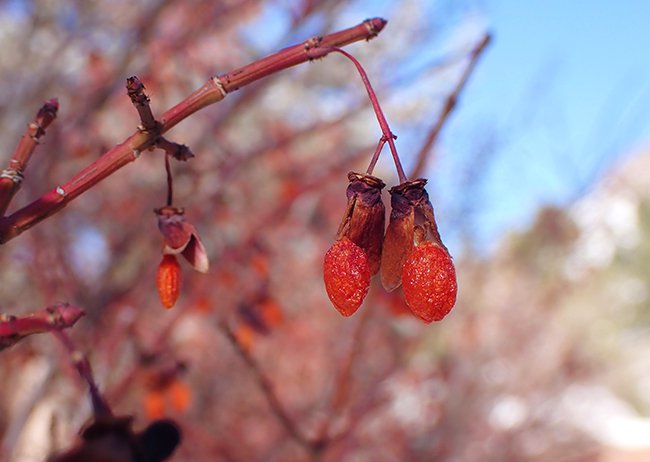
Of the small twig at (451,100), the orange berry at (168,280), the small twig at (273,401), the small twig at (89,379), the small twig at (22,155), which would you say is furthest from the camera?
the small twig at (273,401)

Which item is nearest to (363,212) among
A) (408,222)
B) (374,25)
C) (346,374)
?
(408,222)

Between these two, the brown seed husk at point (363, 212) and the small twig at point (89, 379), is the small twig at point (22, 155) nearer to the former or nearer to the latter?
the small twig at point (89, 379)

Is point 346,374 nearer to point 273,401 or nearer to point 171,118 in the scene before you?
point 273,401

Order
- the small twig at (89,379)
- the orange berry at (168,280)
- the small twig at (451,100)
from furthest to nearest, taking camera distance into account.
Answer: the small twig at (451,100) → the orange berry at (168,280) → the small twig at (89,379)

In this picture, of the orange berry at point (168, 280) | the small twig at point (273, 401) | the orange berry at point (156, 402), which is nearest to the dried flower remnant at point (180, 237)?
the orange berry at point (168, 280)

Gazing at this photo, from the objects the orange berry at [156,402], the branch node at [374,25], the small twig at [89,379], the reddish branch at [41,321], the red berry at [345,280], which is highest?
the orange berry at [156,402]

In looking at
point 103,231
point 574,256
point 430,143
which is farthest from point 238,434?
point 430,143
